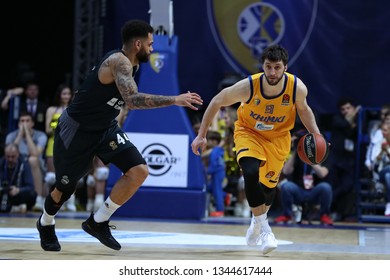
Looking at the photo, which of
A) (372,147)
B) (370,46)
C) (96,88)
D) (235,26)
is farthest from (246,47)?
(96,88)

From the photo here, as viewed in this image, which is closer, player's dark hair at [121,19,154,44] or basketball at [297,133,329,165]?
player's dark hair at [121,19,154,44]

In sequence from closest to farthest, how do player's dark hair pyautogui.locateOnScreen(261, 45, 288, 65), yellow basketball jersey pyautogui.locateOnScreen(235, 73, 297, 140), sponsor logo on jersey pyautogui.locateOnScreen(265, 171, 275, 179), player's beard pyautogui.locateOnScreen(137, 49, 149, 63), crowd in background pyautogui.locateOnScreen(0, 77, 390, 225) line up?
player's beard pyautogui.locateOnScreen(137, 49, 149, 63) < player's dark hair pyautogui.locateOnScreen(261, 45, 288, 65) < yellow basketball jersey pyautogui.locateOnScreen(235, 73, 297, 140) < sponsor logo on jersey pyautogui.locateOnScreen(265, 171, 275, 179) < crowd in background pyautogui.locateOnScreen(0, 77, 390, 225)

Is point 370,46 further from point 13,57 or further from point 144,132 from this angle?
point 13,57

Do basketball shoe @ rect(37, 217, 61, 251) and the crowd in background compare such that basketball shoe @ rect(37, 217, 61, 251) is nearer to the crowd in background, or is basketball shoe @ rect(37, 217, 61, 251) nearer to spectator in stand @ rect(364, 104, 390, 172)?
the crowd in background

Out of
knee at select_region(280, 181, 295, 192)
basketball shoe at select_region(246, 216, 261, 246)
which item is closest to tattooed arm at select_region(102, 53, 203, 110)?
basketball shoe at select_region(246, 216, 261, 246)

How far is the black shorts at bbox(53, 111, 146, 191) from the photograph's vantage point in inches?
269

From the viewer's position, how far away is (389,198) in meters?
11.3

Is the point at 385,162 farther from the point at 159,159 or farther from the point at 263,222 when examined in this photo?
the point at 263,222

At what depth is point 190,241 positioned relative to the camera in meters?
8.02

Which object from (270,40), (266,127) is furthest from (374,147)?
(266,127)

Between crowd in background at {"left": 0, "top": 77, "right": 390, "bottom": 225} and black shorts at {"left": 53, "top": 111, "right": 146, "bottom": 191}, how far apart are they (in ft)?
15.2

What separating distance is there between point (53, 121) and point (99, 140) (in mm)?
5208

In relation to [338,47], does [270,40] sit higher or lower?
higher

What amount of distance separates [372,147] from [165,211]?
9.60ft
